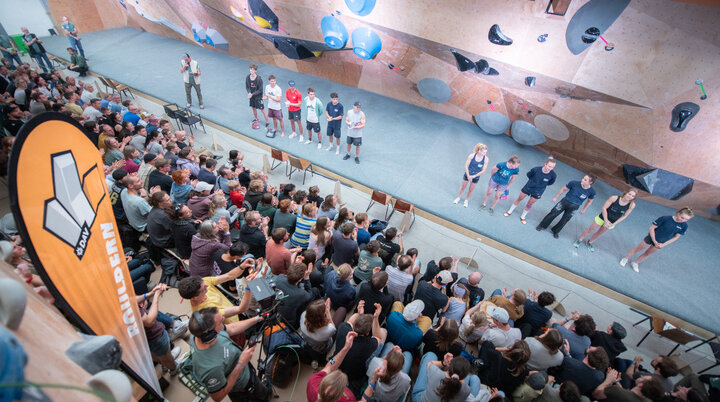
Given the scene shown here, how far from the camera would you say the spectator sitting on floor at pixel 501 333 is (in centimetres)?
330

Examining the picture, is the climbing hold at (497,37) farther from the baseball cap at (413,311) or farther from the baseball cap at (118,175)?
the baseball cap at (118,175)

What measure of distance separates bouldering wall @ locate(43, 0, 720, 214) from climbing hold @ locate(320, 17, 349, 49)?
0.22 m

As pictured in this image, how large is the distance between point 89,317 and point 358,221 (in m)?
3.45

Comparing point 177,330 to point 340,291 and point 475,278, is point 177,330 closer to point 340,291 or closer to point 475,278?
point 340,291

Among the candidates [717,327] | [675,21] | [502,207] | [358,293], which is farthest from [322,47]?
[717,327]

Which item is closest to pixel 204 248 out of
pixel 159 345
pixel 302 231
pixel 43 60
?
pixel 159 345

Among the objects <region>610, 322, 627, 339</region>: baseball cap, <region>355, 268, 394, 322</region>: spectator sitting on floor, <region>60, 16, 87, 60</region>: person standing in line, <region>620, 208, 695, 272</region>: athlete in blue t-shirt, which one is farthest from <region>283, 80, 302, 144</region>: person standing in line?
<region>60, 16, 87, 60</region>: person standing in line

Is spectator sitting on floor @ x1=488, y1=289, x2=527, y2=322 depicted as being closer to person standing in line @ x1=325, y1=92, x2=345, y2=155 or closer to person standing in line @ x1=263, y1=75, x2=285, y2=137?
person standing in line @ x1=325, y1=92, x2=345, y2=155

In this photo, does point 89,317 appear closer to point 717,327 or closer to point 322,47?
point 717,327

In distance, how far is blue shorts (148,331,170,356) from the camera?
271cm

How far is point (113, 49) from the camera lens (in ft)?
→ 42.2

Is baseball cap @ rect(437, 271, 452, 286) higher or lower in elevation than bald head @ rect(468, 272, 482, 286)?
higher

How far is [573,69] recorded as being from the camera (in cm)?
686

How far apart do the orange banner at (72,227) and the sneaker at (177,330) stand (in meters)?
1.52
